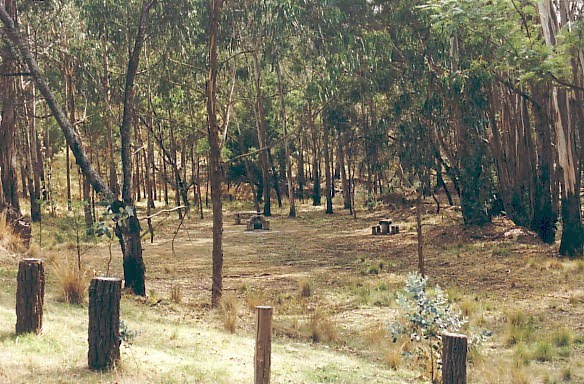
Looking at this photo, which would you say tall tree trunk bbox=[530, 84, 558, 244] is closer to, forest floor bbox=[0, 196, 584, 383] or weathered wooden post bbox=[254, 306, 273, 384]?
forest floor bbox=[0, 196, 584, 383]

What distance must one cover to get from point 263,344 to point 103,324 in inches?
60.1

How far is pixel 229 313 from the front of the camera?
1080cm

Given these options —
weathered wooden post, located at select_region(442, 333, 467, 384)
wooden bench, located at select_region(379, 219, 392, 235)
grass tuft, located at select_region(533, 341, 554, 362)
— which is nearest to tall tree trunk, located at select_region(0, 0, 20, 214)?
wooden bench, located at select_region(379, 219, 392, 235)

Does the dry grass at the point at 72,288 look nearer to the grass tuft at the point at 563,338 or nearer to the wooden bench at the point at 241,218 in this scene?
the grass tuft at the point at 563,338

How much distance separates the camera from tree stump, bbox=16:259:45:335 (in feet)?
23.0

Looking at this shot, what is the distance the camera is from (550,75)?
13742mm

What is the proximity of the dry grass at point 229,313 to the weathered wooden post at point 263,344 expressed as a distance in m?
4.42

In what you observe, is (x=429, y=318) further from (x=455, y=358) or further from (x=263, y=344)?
(x=263, y=344)

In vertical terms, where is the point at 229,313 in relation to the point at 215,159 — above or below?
below

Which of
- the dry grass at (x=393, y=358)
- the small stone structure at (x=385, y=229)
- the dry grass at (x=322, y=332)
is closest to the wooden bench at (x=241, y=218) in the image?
the small stone structure at (x=385, y=229)

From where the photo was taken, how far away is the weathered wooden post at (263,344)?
231 inches

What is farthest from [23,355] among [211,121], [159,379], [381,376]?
[211,121]

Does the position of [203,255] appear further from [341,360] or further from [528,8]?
[341,360]

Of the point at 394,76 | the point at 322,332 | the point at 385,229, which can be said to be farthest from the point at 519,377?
the point at 385,229
